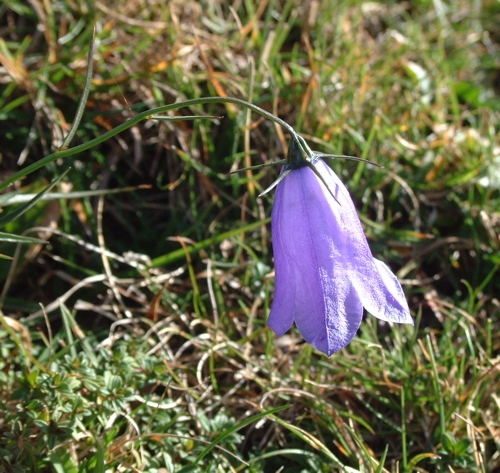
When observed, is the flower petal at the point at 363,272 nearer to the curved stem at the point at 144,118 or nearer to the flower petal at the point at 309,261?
the flower petal at the point at 309,261

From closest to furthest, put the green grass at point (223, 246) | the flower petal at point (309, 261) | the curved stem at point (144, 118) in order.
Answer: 1. the curved stem at point (144, 118)
2. the flower petal at point (309, 261)
3. the green grass at point (223, 246)

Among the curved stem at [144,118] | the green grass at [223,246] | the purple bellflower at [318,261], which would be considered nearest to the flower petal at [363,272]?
the purple bellflower at [318,261]

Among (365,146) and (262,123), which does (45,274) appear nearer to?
Answer: (262,123)

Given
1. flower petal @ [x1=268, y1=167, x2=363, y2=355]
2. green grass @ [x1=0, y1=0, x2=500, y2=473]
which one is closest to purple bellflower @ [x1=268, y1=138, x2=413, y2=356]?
flower petal @ [x1=268, y1=167, x2=363, y2=355]

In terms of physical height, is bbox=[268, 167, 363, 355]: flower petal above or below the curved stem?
below

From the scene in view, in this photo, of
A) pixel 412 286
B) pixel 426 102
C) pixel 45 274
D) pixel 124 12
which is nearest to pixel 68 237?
pixel 45 274

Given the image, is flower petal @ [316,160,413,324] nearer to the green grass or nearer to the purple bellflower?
the purple bellflower
